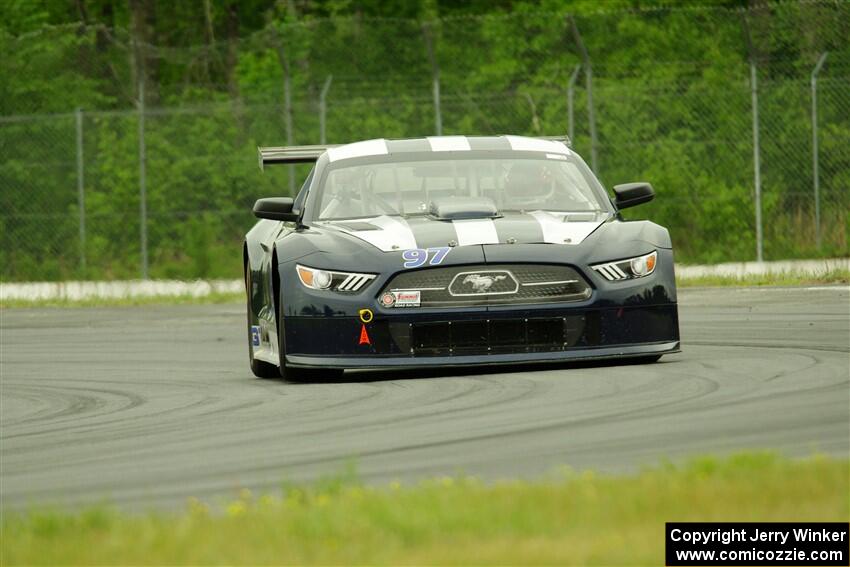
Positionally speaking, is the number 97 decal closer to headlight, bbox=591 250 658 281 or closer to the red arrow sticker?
the red arrow sticker

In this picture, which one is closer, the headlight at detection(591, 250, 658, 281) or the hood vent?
the headlight at detection(591, 250, 658, 281)

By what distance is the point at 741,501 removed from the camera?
5531 mm

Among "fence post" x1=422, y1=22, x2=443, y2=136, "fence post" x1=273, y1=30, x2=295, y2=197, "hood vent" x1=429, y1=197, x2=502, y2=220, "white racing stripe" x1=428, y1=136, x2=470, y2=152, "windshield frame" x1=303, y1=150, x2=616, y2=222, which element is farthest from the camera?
"fence post" x1=273, y1=30, x2=295, y2=197

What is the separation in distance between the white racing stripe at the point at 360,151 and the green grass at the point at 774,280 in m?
7.54

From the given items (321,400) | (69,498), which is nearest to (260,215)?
(321,400)

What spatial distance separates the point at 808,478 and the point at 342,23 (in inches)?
891

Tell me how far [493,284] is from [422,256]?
1.39ft

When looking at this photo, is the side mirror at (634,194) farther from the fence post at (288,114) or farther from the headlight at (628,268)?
the fence post at (288,114)

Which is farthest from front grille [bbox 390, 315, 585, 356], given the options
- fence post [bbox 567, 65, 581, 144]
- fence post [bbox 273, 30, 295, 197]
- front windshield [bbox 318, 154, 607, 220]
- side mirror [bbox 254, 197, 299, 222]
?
fence post [bbox 273, 30, 295, 197]

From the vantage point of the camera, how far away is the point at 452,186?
1181 cm

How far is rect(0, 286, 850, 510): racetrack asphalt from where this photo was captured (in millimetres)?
7027

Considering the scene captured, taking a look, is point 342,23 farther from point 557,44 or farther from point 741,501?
point 741,501

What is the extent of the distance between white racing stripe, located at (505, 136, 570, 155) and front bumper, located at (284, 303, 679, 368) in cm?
220

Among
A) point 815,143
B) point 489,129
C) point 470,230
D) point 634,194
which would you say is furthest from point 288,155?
point 489,129
